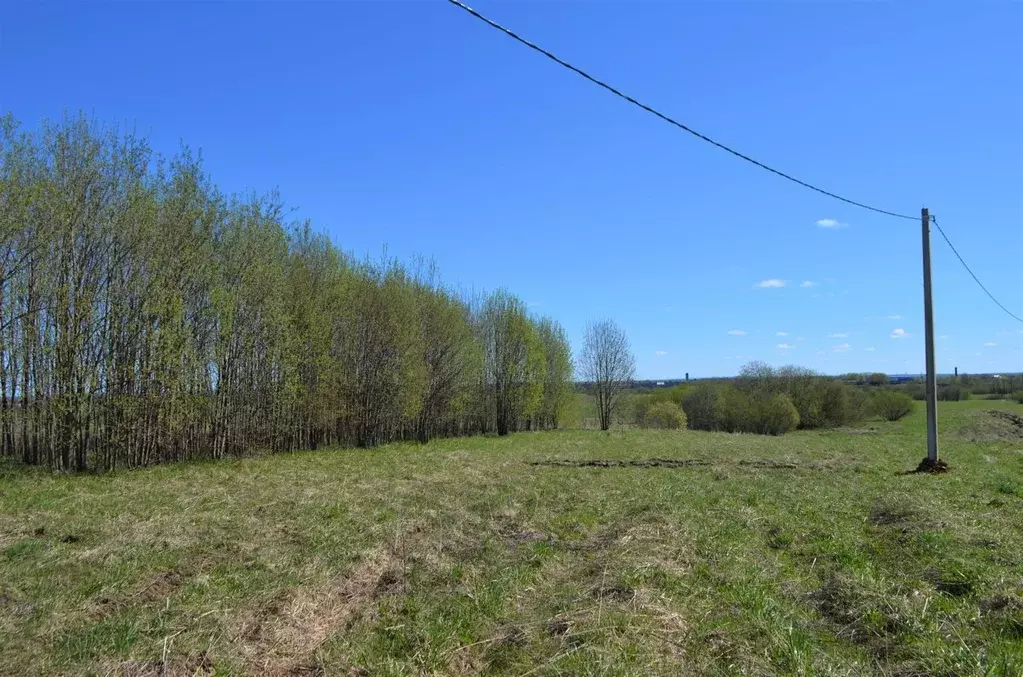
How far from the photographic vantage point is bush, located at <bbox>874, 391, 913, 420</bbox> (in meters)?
55.5

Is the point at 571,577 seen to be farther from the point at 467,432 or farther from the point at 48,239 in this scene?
the point at 467,432

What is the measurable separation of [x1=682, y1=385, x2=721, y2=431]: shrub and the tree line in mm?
39113

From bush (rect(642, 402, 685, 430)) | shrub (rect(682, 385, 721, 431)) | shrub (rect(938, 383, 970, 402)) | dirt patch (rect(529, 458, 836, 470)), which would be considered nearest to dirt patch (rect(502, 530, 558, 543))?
dirt patch (rect(529, 458, 836, 470))

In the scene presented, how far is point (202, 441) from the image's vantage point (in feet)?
61.9

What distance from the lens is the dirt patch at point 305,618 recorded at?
4.38m

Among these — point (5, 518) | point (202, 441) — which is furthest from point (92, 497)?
point (202, 441)

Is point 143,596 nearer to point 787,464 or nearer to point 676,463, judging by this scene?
point 676,463

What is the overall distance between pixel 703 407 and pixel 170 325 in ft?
173

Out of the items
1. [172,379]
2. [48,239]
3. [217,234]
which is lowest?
[172,379]

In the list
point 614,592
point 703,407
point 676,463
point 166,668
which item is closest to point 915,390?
point 703,407

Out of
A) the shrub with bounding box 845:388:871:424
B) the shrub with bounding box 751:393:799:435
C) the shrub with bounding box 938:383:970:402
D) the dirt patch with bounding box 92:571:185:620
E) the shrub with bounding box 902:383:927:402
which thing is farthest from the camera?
the shrub with bounding box 938:383:970:402

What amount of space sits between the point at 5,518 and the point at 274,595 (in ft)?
20.8

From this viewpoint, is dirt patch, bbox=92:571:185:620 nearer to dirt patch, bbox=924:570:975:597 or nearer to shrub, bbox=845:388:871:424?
dirt patch, bbox=924:570:975:597

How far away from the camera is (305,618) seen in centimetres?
507
